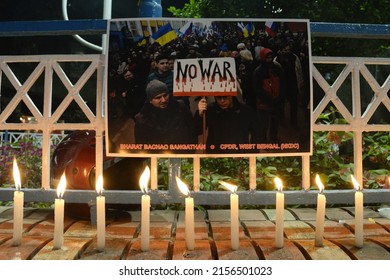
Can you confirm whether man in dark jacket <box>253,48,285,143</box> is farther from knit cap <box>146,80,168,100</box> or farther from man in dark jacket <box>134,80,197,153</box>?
knit cap <box>146,80,168,100</box>

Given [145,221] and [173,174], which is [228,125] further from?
[145,221]

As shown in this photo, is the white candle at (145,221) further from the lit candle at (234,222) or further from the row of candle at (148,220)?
the lit candle at (234,222)

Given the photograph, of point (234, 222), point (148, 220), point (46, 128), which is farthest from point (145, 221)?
point (46, 128)

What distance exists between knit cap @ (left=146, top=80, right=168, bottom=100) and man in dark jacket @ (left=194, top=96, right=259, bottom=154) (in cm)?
28

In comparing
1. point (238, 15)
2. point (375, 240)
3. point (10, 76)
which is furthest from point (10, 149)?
point (238, 15)

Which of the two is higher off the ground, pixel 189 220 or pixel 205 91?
pixel 205 91

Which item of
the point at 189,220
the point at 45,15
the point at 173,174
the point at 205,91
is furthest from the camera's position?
the point at 45,15

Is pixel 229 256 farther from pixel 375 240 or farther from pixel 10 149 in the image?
pixel 10 149

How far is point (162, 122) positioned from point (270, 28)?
3.19ft

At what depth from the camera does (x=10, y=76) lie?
2611 millimetres

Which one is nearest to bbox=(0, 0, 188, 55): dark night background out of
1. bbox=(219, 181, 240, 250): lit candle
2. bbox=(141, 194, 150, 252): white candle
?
bbox=(141, 194, 150, 252): white candle

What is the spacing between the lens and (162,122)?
2.42 m
